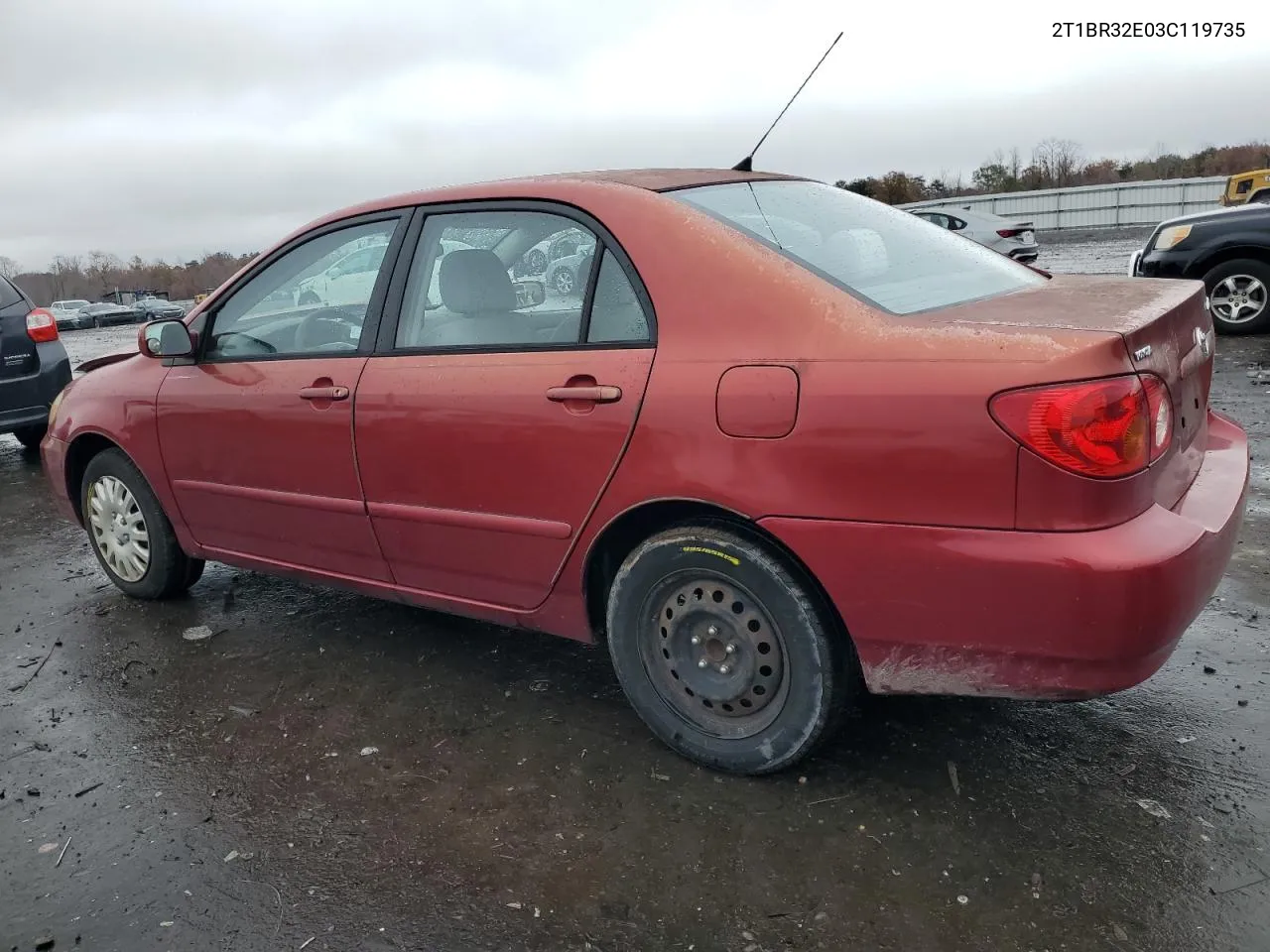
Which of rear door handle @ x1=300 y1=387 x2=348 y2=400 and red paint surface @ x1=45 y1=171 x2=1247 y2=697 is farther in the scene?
rear door handle @ x1=300 y1=387 x2=348 y2=400

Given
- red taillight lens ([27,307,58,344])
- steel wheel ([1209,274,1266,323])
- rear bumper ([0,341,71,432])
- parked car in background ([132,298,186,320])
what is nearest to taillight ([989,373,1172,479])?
rear bumper ([0,341,71,432])

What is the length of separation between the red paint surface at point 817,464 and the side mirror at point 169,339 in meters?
0.62

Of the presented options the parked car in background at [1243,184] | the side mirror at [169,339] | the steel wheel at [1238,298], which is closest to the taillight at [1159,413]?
the side mirror at [169,339]

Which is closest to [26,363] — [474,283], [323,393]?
[323,393]

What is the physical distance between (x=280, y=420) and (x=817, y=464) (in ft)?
6.67

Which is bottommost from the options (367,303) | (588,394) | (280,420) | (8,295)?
(280,420)

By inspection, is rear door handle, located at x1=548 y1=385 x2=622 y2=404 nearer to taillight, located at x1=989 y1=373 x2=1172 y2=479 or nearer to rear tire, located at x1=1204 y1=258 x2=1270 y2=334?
taillight, located at x1=989 y1=373 x2=1172 y2=479

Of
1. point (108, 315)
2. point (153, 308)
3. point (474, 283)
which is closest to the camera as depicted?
point (474, 283)

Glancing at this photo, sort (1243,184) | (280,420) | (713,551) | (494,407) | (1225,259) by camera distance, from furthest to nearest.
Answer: (1243,184) < (1225,259) < (280,420) < (494,407) < (713,551)

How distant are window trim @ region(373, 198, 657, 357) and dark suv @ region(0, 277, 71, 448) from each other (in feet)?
19.0

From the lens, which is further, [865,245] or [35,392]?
[35,392]

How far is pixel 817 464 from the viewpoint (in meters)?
2.34

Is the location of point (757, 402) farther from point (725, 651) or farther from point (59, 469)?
point (59, 469)

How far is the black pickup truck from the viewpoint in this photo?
8.68m
